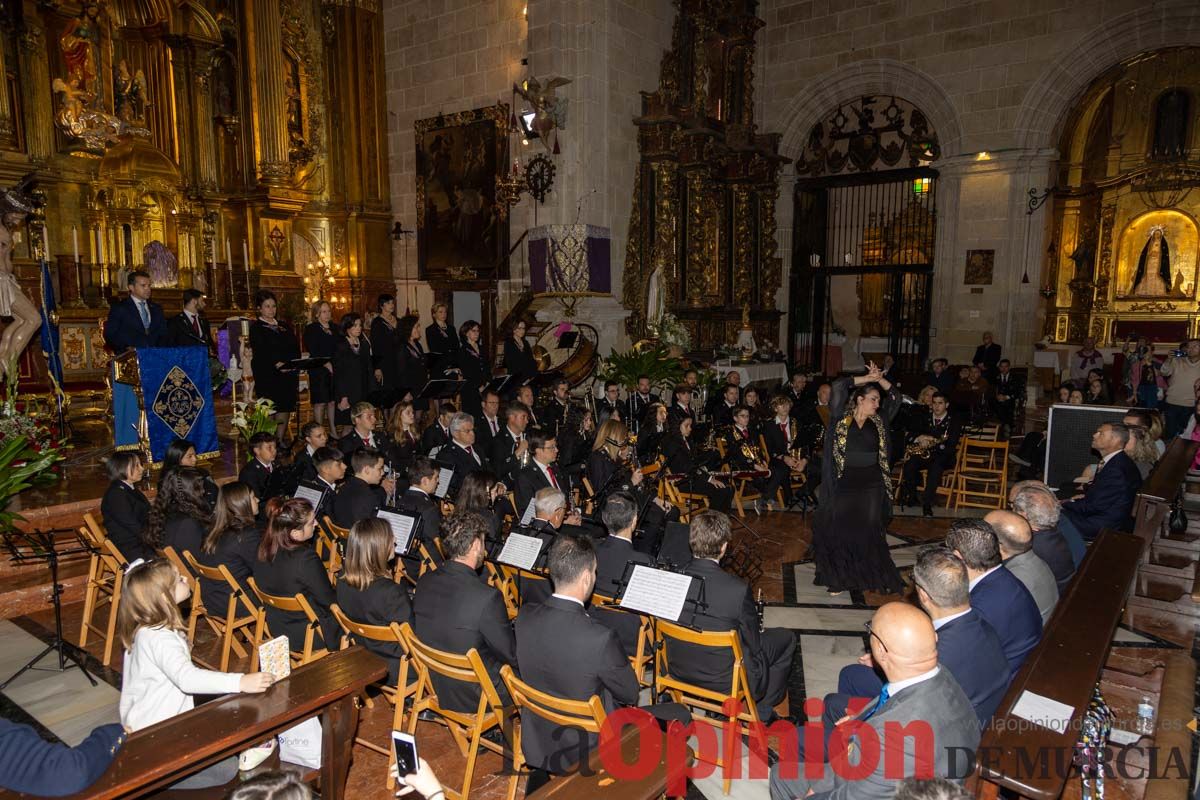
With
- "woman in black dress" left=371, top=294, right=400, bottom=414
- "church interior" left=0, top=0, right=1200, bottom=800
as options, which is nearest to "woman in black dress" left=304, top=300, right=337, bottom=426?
"church interior" left=0, top=0, right=1200, bottom=800

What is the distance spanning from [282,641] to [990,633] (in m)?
2.94

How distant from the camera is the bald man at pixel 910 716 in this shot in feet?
7.97

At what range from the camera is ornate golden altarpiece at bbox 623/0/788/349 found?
534 inches

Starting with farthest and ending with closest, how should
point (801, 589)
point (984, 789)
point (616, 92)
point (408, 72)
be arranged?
point (408, 72)
point (616, 92)
point (801, 589)
point (984, 789)

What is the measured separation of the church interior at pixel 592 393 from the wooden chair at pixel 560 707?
3 cm

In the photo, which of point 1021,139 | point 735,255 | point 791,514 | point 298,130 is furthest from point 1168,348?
point 298,130

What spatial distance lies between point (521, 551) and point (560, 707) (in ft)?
4.50

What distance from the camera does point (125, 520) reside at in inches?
205

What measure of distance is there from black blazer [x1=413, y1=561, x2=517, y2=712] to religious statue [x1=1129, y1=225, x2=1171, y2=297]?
18600 millimetres

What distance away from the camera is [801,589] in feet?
20.4

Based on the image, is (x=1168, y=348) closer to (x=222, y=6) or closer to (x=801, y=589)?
(x=801, y=589)

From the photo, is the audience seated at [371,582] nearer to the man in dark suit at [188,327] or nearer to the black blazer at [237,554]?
the black blazer at [237,554]

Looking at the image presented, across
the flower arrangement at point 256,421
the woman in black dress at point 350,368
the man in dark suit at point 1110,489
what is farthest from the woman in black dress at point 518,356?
the man in dark suit at point 1110,489

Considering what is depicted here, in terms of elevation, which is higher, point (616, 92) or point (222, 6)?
point (222, 6)
